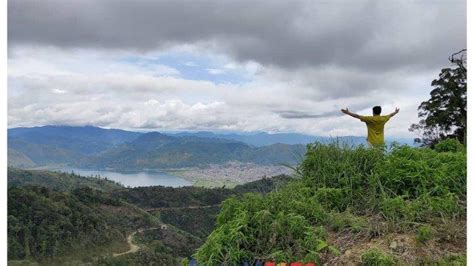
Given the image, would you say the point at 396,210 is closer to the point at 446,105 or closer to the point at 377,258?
the point at 377,258

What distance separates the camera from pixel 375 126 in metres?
6.50

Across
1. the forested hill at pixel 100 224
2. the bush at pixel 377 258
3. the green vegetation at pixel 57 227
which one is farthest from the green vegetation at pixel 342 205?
Answer: the green vegetation at pixel 57 227

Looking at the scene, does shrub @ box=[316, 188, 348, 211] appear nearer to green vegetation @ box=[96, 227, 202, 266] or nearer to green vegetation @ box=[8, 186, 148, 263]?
green vegetation @ box=[96, 227, 202, 266]

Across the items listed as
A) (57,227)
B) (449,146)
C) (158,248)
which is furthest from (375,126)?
(57,227)

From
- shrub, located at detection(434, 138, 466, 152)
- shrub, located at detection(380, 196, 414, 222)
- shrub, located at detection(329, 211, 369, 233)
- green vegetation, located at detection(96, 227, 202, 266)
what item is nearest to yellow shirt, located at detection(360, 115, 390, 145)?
shrub, located at detection(434, 138, 466, 152)

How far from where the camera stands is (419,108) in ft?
38.2

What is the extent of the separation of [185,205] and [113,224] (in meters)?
6.98

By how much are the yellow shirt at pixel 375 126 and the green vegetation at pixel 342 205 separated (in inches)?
26.7

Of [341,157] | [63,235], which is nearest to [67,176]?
[63,235]

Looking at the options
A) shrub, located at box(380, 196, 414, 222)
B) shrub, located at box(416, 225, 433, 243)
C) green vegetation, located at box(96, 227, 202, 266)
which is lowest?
green vegetation, located at box(96, 227, 202, 266)

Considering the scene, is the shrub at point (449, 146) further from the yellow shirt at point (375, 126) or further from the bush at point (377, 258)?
the bush at point (377, 258)

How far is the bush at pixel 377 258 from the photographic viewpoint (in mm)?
3615

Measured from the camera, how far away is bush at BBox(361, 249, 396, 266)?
3615 millimetres

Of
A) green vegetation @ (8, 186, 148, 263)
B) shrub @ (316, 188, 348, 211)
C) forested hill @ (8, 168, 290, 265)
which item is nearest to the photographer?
shrub @ (316, 188, 348, 211)
